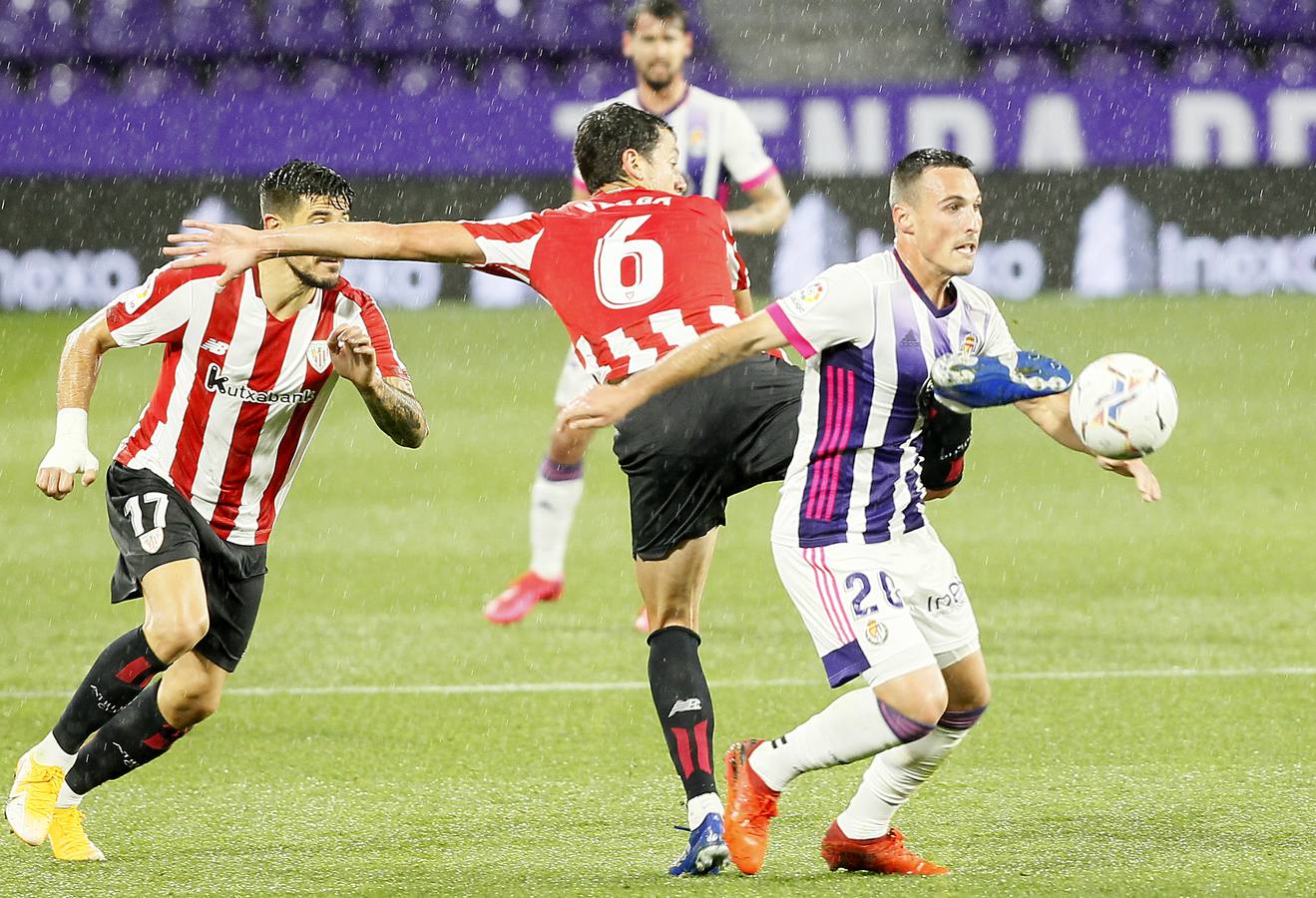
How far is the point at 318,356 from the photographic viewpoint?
468 centimetres

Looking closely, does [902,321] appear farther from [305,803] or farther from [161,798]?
[161,798]

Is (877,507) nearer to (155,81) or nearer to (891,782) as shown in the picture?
(891,782)

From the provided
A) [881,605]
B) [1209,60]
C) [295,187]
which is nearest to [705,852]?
[881,605]

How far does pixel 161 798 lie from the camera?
16.6 feet

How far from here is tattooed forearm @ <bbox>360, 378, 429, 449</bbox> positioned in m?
4.40

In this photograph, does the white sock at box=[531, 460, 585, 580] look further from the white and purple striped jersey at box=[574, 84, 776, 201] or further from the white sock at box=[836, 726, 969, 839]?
the white sock at box=[836, 726, 969, 839]

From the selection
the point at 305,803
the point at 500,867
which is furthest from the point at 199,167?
the point at 500,867

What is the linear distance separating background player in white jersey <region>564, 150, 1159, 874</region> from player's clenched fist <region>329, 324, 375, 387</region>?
590 millimetres

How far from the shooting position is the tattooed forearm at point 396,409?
4.40 meters

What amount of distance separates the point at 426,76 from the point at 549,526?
33.9 ft

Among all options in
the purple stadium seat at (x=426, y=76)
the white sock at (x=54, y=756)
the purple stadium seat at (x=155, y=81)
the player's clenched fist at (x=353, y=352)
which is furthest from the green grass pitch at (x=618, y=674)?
the purple stadium seat at (x=426, y=76)

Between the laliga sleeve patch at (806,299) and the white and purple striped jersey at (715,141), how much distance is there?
3773 mm

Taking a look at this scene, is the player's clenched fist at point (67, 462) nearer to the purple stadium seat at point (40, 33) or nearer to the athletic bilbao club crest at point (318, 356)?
the athletic bilbao club crest at point (318, 356)

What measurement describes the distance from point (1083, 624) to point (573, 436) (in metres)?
4.07
